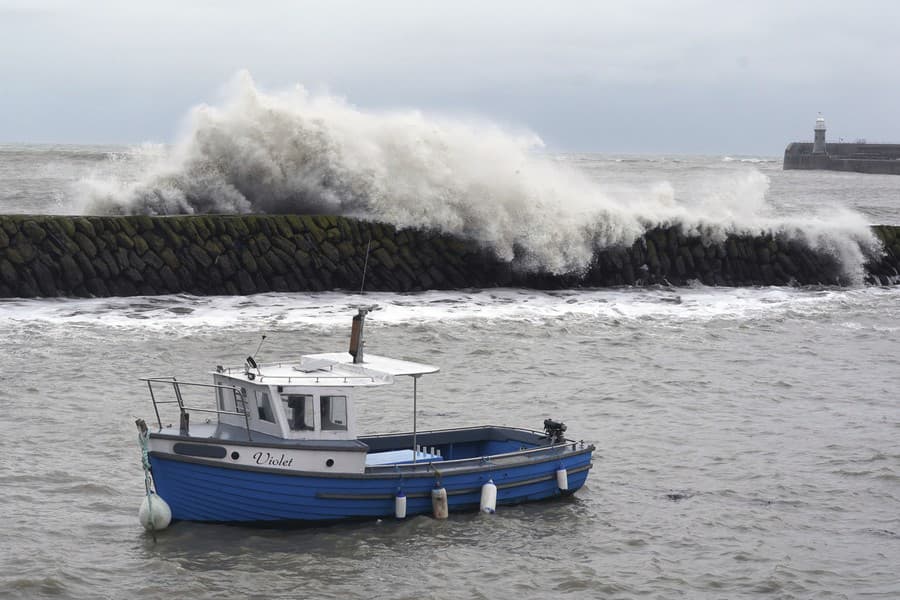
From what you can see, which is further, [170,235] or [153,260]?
[170,235]

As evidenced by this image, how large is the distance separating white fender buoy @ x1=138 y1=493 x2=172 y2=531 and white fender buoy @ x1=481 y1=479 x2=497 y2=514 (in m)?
3.29

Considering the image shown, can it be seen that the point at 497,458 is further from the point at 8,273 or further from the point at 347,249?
the point at 8,273

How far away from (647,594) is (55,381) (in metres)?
10.2

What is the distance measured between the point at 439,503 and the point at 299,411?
5.79 ft

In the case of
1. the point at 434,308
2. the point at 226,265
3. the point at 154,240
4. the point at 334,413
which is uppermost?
the point at 154,240

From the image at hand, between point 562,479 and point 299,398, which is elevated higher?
point 299,398

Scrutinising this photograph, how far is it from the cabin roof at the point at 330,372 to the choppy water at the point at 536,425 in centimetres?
151

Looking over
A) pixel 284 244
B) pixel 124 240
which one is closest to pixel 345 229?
pixel 284 244

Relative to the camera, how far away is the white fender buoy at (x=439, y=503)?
40.6 feet

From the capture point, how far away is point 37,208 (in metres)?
38.2

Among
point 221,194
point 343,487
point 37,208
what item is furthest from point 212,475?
point 37,208

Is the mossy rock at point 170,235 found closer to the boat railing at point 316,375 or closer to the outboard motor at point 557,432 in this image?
the boat railing at point 316,375

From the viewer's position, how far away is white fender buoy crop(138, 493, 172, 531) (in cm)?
1169

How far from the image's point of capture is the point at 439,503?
40.6 ft
